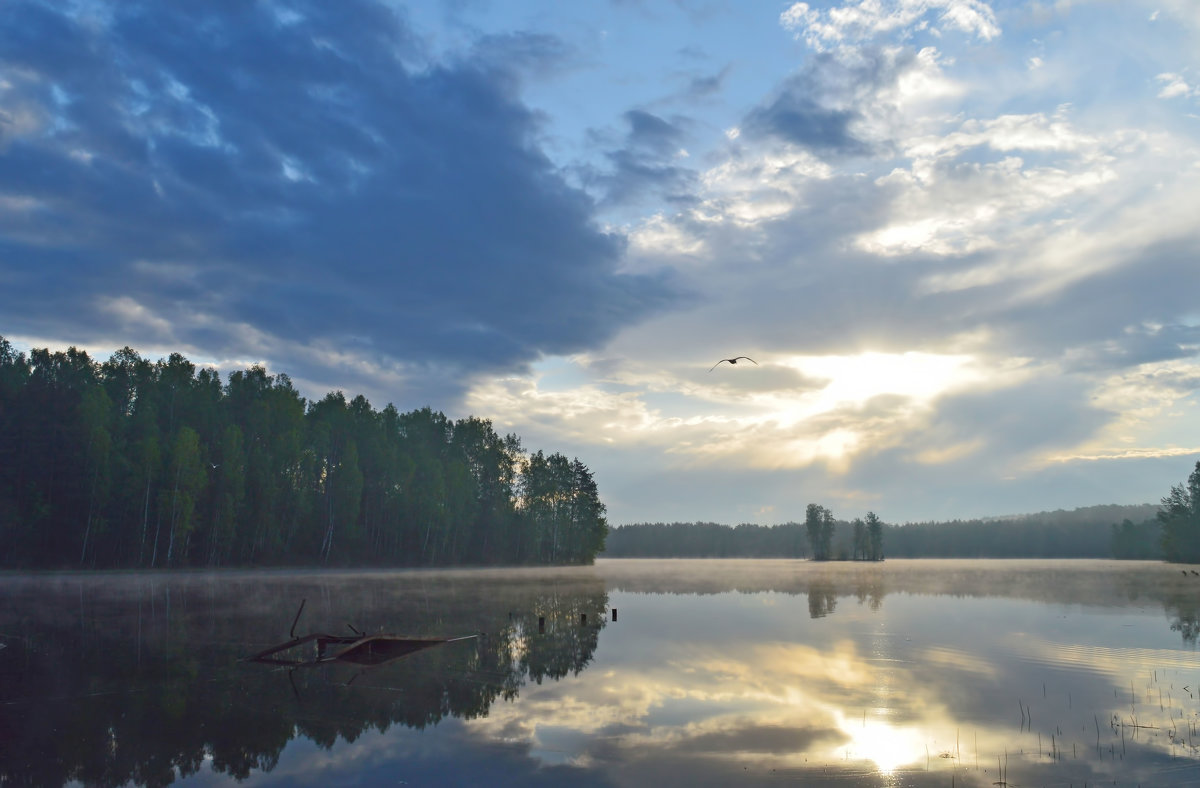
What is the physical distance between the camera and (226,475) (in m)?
82.1

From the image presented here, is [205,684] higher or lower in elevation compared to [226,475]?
lower

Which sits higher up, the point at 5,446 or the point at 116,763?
the point at 5,446

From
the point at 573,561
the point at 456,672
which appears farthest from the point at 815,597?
the point at 573,561

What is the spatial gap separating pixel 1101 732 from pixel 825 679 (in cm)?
860

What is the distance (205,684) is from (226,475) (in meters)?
67.4

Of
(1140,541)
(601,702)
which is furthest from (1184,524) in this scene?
(601,702)

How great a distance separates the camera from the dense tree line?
73938mm

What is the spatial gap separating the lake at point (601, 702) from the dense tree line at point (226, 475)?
1539 inches

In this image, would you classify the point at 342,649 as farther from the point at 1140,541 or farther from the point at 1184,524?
the point at 1140,541

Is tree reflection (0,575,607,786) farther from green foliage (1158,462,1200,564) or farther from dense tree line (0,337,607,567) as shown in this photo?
green foliage (1158,462,1200,564)

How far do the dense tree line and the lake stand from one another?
128ft

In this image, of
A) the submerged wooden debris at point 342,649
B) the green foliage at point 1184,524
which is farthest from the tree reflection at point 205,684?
the green foliage at point 1184,524

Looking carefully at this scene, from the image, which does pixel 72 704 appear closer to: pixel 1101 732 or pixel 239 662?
pixel 239 662

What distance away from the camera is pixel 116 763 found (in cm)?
1495
